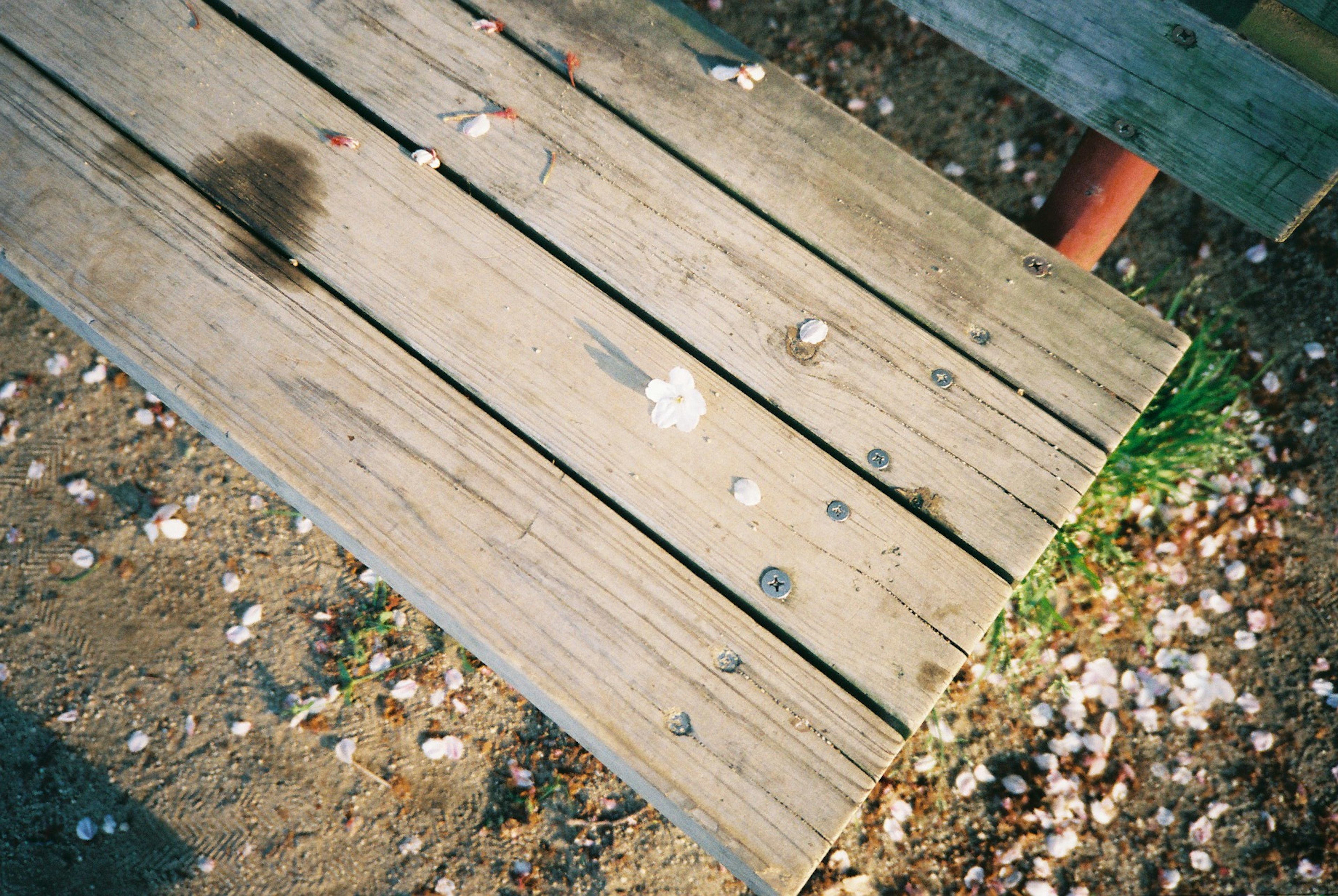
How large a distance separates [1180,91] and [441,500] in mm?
1449

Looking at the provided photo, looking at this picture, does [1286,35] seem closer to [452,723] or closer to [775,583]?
[775,583]

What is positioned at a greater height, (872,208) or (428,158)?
(872,208)

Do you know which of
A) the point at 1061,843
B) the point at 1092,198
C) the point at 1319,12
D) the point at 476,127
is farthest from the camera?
the point at 1061,843

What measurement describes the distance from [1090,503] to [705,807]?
4.81 ft

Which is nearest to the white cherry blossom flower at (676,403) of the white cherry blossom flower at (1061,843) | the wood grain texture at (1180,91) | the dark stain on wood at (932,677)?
the dark stain on wood at (932,677)

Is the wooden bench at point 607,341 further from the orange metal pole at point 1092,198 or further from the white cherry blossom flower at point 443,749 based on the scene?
the white cherry blossom flower at point 443,749

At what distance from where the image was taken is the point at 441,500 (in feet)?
4.30

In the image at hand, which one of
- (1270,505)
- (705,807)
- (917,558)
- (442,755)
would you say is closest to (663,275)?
(917,558)

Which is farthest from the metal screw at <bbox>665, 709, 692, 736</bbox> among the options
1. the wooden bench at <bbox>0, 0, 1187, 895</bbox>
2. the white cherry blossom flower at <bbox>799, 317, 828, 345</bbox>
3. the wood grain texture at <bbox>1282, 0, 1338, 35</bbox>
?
the wood grain texture at <bbox>1282, 0, 1338, 35</bbox>

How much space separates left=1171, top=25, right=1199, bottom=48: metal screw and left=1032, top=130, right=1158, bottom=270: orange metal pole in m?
0.21

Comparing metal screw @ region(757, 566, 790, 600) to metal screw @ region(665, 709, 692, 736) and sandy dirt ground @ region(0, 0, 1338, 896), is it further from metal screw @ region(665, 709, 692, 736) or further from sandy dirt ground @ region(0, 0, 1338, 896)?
sandy dirt ground @ region(0, 0, 1338, 896)

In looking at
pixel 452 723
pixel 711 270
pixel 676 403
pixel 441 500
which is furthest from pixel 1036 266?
pixel 452 723

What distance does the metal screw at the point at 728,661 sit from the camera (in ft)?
4.17

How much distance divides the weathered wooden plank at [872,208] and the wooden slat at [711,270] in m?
0.04
